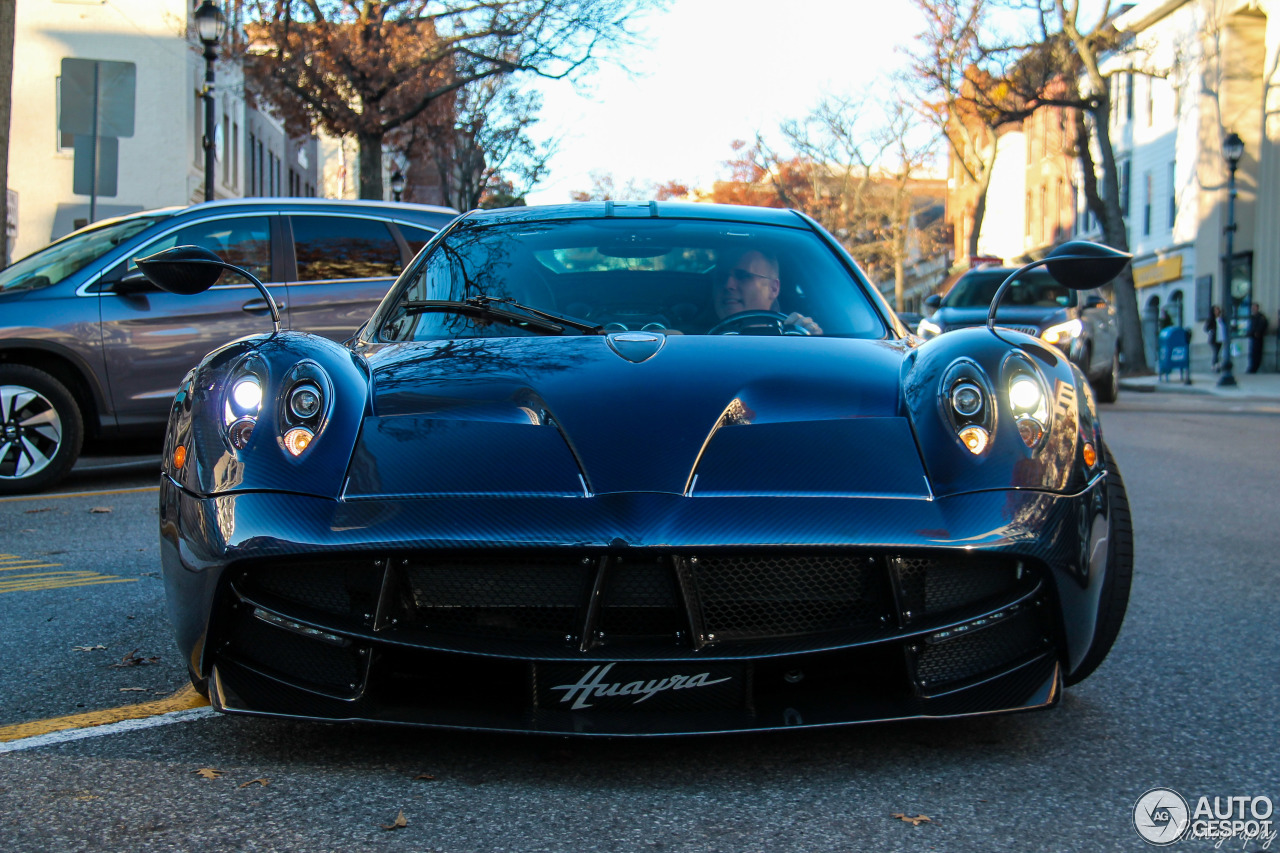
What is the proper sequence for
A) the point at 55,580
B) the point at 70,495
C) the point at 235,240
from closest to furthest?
Result: the point at 55,580 < the point at 70,495 < the point at 235,240

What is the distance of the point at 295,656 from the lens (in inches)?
Result: 101

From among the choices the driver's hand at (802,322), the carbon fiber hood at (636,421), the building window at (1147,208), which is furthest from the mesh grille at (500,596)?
the building window at (1147,208)

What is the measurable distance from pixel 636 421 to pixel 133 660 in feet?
5.62

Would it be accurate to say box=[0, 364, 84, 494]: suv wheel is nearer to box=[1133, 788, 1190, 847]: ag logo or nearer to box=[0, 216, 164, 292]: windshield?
box=[0, 216, 164, 292]: windshield

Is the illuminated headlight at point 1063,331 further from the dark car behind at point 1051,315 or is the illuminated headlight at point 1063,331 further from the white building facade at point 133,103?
the white building facade at point 133,103

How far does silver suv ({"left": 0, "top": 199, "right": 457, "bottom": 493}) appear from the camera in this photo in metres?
7.54

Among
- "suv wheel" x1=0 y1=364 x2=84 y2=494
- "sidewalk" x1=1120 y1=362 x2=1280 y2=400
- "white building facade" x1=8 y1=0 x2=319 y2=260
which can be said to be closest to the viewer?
"suv wheel" x1=0 y1=364 x2=84 y2=494

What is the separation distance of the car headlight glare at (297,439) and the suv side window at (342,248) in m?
5.80

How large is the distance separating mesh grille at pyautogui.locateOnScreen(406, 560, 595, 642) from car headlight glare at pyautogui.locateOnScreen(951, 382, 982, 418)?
3.09 feet

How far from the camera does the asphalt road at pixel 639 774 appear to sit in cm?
225

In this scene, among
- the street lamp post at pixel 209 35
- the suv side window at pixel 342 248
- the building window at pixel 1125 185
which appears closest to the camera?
the suv side window at pixel 342 248

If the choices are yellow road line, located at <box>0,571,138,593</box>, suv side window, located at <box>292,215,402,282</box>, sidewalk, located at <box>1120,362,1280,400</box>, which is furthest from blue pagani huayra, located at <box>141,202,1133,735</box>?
sidewalk, located at <box>1120,362,1280,400</box>

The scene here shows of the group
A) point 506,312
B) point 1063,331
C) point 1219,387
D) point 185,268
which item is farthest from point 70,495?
point 1219,387

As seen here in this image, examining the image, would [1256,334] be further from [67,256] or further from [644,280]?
[644,280]
